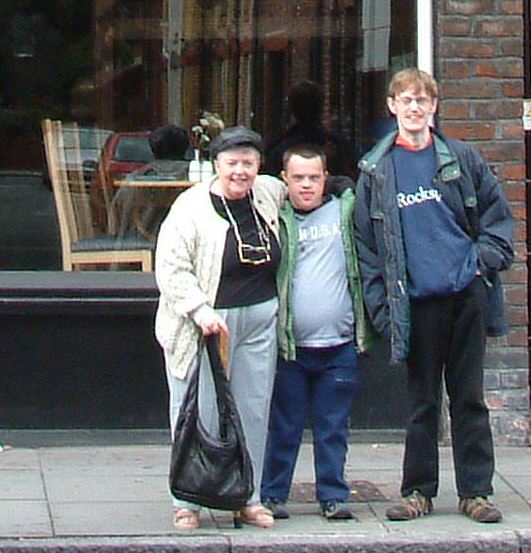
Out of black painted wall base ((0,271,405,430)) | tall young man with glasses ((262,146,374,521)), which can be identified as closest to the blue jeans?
tall young man with glasses ((262,146,374,521))

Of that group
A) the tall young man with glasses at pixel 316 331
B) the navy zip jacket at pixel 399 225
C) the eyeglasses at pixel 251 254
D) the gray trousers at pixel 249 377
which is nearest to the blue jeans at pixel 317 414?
the tall young man with glasses at pixel 316 331

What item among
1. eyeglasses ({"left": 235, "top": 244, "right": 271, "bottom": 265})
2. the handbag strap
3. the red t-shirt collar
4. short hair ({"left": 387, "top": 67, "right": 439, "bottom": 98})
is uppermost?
short hair ({"left": 387, "top": 67, "right": 439, "bottom": 98})

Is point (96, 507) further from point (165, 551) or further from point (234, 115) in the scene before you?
point (234, 115)

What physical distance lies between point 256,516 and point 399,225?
142 centimetres

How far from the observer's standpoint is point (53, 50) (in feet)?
29.4

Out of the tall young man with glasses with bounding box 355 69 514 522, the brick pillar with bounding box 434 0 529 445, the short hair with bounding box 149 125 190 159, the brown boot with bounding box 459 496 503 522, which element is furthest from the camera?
the short hair with bounding box 149 125 190 159

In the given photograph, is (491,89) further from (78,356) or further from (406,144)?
(78,356)

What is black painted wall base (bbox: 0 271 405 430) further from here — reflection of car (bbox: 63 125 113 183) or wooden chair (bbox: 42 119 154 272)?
reflection of car (bbox: 63 125 113 183)

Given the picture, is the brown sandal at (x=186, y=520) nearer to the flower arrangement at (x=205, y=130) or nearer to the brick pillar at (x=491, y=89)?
the brick pillar at (x=491, y=89)

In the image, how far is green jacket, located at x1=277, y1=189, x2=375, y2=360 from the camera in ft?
23.4

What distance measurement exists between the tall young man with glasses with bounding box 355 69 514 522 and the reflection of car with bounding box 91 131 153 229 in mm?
2194

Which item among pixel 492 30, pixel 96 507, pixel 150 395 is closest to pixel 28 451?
pixel 150 395

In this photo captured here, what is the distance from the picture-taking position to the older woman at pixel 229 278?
689 cm

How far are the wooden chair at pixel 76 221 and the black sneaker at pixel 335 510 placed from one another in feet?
7.41
